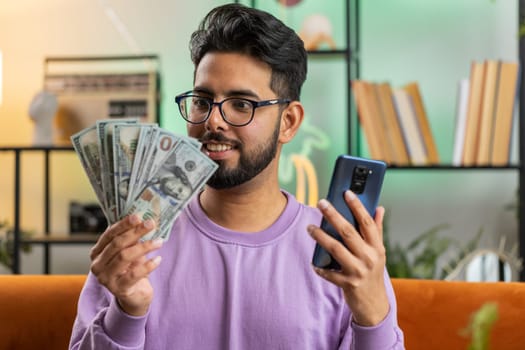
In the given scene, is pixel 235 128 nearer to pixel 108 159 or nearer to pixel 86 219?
pixel 108 159

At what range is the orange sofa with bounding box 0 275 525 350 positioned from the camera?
1507 mm

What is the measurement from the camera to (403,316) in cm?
154

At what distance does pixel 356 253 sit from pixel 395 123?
206 cm

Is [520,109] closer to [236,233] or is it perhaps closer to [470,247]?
[470,247]

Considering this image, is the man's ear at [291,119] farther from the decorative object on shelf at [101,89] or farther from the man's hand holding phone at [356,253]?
the decorative object on shelf at [101,89]

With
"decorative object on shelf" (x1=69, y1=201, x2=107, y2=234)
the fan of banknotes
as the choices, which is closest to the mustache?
the fan of banknotes

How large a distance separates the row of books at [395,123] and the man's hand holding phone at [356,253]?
198cm

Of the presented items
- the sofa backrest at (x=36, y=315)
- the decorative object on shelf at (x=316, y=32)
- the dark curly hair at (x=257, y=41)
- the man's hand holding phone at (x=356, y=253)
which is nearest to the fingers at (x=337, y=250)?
the man's hand holding phone at (x=356, y=253)

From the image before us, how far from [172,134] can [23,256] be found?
2973 millimetres

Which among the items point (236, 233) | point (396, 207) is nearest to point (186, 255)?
point (236, 233)

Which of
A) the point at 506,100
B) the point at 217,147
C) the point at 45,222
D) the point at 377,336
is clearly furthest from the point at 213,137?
the point at 45,222

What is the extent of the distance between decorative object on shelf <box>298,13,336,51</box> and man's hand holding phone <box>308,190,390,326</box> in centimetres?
231

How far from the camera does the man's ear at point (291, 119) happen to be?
61.0 inches

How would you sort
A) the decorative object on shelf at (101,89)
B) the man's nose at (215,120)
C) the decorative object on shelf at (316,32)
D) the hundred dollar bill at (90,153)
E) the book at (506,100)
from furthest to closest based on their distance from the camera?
1. the decorative object on shelf at (101,89)
2. the decorative object on shelf at (316,32)
3. the book at (506,100)
4. the man's nose at (215,120)
5. the hundred dollar bill at (90,153)
